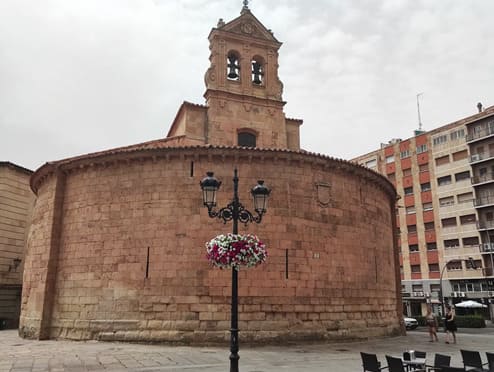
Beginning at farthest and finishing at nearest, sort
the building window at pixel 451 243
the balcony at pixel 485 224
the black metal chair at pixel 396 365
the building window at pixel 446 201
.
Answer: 1. the building window at pixel 446 201
2. the building window at pixel 451 243
3. the balcony at pixel 485 224
4. the black metal chair at pixel 396 365

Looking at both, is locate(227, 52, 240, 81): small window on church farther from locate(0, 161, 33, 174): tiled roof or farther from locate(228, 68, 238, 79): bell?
Answer: locate(0, 161, 33, 174): tiled roof

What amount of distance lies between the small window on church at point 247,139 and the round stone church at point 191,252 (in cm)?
632

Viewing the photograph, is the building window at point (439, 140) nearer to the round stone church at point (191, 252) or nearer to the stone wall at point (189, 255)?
the round stone church at point (191, 252)

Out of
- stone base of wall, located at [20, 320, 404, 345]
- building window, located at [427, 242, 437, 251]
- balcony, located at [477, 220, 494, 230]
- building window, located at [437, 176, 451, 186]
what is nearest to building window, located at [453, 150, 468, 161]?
building window, located at [437, 176, 451, 186]

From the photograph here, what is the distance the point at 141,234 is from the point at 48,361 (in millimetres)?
5559

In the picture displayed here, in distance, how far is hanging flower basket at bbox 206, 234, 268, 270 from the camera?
28.7ft

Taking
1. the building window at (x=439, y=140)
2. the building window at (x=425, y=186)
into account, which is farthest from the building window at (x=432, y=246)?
the building window at (x=439, y=140)

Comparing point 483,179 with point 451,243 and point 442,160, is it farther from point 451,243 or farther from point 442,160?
point 451,243

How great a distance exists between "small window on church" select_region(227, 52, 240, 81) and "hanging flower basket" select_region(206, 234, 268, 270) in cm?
1646

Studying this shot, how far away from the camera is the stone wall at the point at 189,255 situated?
15367 millimetres

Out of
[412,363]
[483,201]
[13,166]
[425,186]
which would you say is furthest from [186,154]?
[425,186]

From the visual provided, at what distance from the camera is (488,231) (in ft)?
143

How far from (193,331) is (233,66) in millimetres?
14704

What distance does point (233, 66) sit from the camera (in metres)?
24.1
